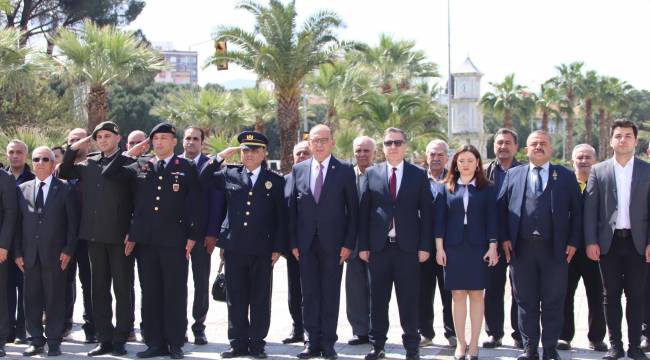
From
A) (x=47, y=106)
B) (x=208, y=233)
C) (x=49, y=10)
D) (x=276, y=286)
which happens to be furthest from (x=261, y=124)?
(x=208, y=233)

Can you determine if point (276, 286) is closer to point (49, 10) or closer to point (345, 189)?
point (345, 189)

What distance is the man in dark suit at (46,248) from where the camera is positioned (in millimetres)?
7785

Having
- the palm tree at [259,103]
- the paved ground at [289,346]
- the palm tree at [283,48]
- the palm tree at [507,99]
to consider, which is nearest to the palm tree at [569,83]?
the palm tree at [507,99]

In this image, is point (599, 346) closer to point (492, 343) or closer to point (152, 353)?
point (492, 343)

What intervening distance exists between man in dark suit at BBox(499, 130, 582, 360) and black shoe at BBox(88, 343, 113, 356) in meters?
3.95

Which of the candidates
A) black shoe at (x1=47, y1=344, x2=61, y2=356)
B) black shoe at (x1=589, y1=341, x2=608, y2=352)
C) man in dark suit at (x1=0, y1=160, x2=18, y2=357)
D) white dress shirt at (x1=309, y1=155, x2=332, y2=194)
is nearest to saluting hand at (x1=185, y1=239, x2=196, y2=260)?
white dress shirt at (x1=309, y1=155, x2=332, y2=194)

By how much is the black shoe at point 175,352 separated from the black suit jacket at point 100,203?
1141mm

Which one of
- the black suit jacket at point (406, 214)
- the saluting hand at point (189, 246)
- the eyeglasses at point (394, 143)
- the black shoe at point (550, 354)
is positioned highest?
the eyeglasses at point (394, 143)

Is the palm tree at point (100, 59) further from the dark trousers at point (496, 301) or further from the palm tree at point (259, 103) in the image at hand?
the dark trousers at point (496, 301)

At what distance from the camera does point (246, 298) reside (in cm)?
771

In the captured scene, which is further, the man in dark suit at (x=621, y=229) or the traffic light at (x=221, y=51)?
the traffic light at (x=221, y=51)

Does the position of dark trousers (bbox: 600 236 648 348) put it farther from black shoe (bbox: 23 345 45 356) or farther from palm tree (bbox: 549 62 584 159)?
palm tree (bbox: 549 62 584 159)

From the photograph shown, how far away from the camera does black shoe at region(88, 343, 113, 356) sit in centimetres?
771

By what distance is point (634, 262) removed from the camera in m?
7.27
